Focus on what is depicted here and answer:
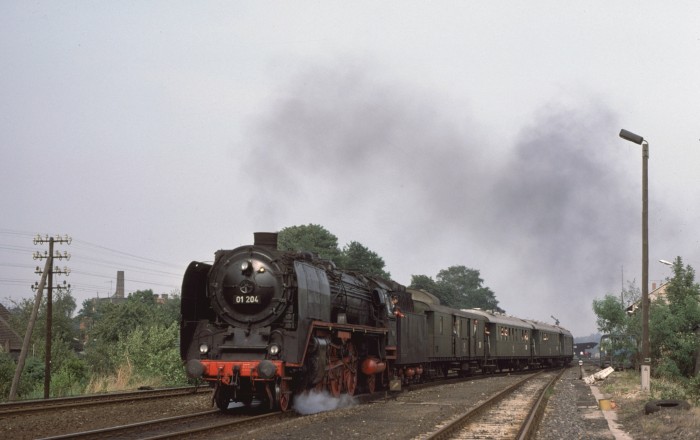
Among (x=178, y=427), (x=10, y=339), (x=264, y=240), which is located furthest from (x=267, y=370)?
(x=10, y=339)

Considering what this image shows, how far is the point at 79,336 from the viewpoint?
368 feet

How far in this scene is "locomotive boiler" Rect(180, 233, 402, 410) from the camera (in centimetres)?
1477

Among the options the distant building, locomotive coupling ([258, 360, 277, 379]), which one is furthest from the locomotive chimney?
the distant building

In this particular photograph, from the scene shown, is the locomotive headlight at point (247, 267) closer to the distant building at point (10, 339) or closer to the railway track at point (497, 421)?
the railway track at point (497, 421)

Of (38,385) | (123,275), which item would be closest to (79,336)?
(123,275)

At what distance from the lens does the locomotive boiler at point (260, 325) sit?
14766 millimetres

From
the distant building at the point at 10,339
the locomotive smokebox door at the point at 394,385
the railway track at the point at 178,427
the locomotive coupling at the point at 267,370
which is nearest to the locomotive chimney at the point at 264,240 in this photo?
the locomotive coupling at the point at 267,370

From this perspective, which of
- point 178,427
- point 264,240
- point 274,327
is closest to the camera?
point 178,427

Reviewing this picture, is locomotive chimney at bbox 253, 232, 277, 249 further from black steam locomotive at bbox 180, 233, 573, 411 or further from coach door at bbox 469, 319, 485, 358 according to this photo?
coach door at bbox 469, 319, 485, 358

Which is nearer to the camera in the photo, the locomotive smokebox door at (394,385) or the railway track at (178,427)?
the railway track at (178,427)

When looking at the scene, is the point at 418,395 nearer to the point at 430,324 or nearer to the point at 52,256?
the point at 430,324

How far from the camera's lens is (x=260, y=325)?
15.2 meters

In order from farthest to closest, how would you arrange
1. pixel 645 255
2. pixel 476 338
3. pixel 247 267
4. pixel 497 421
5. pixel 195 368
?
pixel 476 338 → pixel 645 255 → pixel 247 267 → pixel 195 368 → pixel 497 421

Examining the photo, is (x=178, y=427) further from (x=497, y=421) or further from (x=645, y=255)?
(x=645, y=255)
